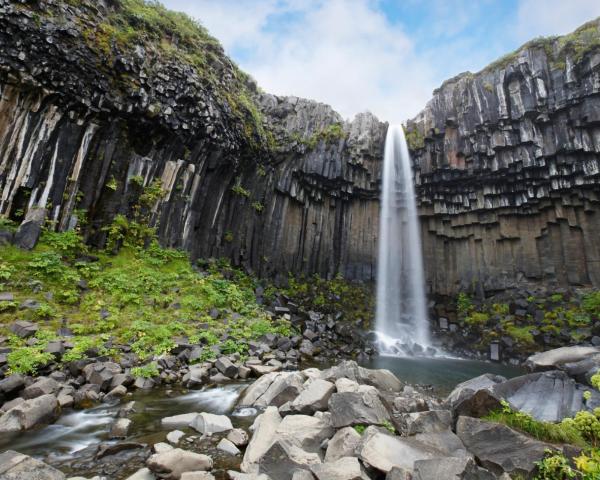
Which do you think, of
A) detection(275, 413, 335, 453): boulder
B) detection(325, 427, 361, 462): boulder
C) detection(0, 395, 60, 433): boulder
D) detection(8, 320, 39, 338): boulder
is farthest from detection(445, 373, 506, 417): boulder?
detection(8, 320, 39, 338): boulder

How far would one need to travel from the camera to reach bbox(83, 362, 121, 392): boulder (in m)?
7.16

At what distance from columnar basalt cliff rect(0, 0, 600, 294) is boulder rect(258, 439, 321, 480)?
13448 mm

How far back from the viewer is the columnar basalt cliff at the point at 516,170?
20859mm

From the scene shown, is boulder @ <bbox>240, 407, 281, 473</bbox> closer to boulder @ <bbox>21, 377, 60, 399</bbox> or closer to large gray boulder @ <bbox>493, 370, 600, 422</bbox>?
large gray boulder @ <bbox>493, 370, 600, 422</bbox>

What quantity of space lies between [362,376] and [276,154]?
17.8 metres

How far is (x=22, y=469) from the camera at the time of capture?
3.41 m

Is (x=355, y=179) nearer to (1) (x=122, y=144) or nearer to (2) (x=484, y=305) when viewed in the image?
(2) (x=484, y=305)

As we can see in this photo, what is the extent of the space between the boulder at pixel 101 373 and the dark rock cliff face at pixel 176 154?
846 centimetres

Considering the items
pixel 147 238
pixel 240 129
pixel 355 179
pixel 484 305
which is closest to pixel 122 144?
pixel 147 238

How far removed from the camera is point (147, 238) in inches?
622

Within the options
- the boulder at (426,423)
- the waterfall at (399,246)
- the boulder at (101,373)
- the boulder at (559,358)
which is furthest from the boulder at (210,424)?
the waterfall at (399,246)

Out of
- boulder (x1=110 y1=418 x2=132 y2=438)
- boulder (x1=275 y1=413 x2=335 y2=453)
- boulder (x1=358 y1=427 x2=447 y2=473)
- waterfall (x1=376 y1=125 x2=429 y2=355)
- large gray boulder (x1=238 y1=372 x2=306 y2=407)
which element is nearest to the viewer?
boulder (x1=358 y1=427 x2=447 y2=473)

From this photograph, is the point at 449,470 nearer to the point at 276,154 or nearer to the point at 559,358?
the point at 559,358

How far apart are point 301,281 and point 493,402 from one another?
19131mm
